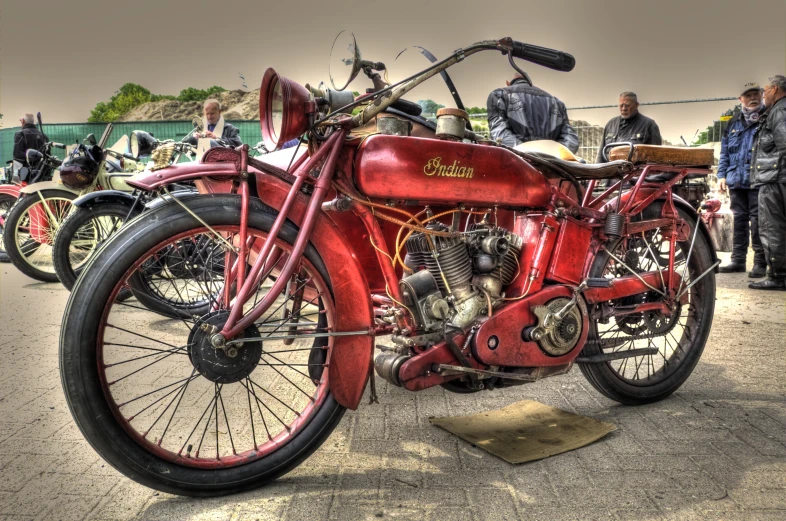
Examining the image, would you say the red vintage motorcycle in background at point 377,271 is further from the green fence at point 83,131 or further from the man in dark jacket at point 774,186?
the green fence at point 83,131

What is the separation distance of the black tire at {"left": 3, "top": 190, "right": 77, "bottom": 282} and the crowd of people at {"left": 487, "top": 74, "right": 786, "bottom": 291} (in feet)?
15.4

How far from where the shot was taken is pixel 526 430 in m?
2.92

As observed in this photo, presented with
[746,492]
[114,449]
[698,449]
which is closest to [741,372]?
[698,449]

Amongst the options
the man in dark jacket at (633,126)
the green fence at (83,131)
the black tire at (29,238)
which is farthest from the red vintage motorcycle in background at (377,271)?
the green fence at (83,131)

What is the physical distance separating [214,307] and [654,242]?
225 centimetres

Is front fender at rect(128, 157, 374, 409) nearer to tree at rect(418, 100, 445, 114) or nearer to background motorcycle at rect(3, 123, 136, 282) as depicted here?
tree at rect(418, 100, 445, 114)

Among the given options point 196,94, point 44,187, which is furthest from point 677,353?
point 196,94

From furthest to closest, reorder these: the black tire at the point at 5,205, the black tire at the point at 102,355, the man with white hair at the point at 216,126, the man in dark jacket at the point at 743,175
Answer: the black tire at the point at 5,205, the man in dark jacket at the point at 743,175, the man with white hair at the point at 216,126, the black tire at the point at 102,355

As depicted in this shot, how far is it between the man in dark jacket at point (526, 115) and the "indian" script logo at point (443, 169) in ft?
8.57

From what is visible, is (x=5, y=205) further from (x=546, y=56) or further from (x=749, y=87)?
(x=749, y=87)

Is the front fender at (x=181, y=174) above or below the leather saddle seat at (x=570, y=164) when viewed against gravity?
below

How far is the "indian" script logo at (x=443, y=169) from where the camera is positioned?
97.9 inches

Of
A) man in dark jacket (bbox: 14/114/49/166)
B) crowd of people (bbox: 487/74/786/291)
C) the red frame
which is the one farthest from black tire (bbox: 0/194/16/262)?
the red frame

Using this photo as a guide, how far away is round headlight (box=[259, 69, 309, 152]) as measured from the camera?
7.36 ft
